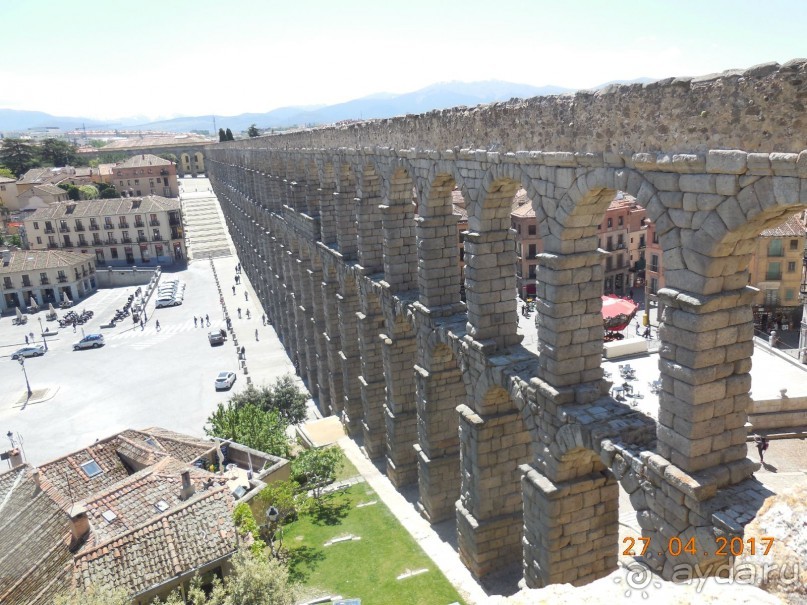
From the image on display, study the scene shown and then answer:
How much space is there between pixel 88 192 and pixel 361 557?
106m

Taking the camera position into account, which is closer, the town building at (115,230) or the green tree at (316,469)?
the green tree at (316,469)

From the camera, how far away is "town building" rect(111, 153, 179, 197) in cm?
11875

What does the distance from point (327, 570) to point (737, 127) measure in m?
19.4

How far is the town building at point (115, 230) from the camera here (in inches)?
3511

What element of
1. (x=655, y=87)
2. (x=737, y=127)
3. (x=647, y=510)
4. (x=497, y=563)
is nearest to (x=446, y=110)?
(x=655, y=87)

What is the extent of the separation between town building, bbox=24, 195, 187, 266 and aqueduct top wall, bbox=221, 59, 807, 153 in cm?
8373

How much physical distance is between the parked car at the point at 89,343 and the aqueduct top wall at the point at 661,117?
54136mm

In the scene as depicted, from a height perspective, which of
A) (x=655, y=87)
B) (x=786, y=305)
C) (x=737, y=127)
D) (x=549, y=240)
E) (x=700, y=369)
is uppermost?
(x=655, y=87)

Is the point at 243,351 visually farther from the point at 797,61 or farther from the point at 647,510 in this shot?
the point at 797,61

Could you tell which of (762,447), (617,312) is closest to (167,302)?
(617,312)

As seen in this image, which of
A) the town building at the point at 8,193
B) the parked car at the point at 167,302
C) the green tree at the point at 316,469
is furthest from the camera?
the town building at the point at 8,193

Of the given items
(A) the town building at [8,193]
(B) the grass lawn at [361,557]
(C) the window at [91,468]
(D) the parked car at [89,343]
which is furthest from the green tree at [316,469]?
(A) the town building at [8,193]

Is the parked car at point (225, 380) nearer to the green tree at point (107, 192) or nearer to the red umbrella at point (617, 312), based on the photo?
the red umbrella at point (617, 312)

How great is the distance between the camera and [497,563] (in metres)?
20.8
